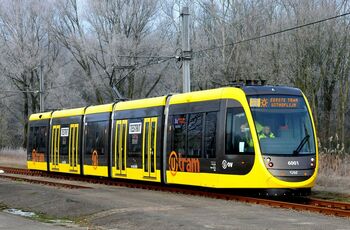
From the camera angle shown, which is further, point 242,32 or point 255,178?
point 242,32

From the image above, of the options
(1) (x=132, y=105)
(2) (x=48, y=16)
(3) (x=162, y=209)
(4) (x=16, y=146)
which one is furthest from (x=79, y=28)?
(3) (x=162, y=209)

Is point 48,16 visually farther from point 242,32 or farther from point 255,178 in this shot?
point 255,178

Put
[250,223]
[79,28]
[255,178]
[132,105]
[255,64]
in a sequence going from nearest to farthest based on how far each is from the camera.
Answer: [250,223]
[255,178]
[132,105]
[255,64]
[79,28]

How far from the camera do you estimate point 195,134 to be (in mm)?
18703

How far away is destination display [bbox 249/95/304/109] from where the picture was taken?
55.6 ft

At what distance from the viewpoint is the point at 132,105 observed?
22812mm

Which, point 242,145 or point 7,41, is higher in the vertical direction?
point 7,41

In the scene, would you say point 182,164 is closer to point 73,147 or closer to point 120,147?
point 120,147

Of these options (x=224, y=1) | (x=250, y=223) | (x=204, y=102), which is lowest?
(x=250, y=223)

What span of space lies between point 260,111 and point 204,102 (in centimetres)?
226

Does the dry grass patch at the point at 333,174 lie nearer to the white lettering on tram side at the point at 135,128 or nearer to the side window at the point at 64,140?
the white lettering on tram side at the point at 135,128

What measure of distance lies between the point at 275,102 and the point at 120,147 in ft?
26.4

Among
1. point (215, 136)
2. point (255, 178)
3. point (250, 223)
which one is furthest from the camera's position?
point (215, 136)

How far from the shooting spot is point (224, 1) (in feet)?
145
